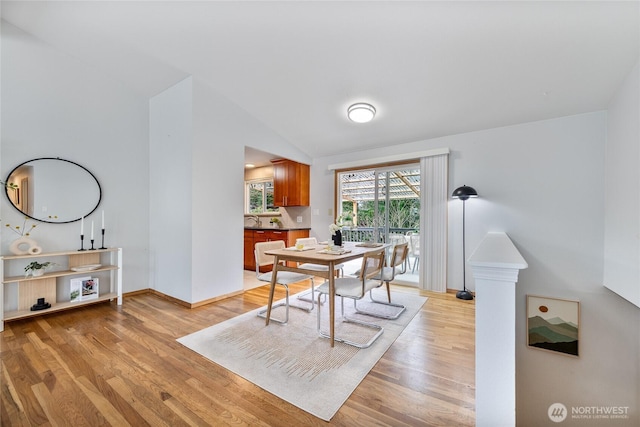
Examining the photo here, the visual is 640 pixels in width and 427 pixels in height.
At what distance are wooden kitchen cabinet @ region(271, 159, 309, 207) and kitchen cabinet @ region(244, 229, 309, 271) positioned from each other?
60 cm

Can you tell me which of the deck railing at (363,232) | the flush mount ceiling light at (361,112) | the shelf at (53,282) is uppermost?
the flush mount ceiling light at (361,112)

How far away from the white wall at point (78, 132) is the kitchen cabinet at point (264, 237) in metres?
1.90

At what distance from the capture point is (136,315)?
9.80 ft

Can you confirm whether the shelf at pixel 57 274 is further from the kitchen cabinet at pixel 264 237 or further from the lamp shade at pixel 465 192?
the lamp shade at pixel 465 192

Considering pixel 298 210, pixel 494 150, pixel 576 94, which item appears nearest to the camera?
pixel 576 94

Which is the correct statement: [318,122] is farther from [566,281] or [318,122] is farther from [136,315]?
[566,281]

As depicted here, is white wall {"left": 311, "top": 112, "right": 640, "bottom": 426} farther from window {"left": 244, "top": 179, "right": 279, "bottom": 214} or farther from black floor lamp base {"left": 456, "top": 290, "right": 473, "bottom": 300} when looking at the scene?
window {"left": 244, "top": 179, "right": 279, "bottom": 214}

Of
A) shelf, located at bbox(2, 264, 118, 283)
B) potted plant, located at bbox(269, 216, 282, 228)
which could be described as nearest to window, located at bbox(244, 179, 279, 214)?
potted plant, located at bbox(269, 216, 282, 228)

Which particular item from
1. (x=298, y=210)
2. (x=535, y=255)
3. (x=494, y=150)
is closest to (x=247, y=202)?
(x=298, y=210)

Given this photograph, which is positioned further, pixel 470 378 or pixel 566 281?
pixel 566 281

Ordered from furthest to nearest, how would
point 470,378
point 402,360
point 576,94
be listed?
point 576,94 → point 402,360 → point 470,378

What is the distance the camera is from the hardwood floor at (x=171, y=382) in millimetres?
1476

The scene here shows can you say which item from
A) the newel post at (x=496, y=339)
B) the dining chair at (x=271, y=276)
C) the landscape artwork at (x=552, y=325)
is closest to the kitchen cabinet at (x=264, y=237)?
the dining chair at (x=271, y=276)

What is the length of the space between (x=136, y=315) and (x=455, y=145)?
476 centimetres
